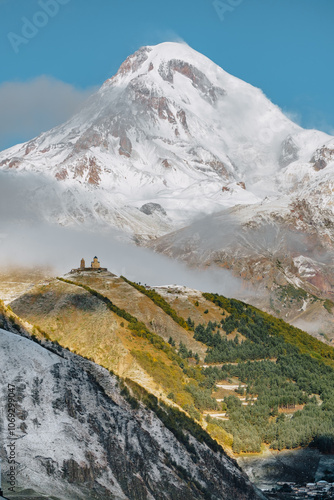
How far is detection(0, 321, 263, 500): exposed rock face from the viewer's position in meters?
69.9

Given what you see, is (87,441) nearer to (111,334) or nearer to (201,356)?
(111,334)

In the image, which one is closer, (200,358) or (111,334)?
(111,334)

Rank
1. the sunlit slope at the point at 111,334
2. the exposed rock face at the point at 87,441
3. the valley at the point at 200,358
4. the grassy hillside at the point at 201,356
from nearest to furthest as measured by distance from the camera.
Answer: the exposed rock face at the point at 87,441 < the valley at the point at 200,358 < the sunlit slope at the point at 111,334 < the grassy hillside at the point at 201,356

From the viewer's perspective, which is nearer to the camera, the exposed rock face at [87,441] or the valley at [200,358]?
the exposed rock face at [87,441]

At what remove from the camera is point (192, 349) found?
152 meters

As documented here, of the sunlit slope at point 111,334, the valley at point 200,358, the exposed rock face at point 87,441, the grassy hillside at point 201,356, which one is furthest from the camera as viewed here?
the grassy hillside at point 201,356

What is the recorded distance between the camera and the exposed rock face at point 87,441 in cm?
6988

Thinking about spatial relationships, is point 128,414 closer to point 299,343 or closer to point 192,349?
point 192,349

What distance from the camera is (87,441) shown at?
76.2 m

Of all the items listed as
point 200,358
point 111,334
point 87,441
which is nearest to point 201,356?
point 200,358

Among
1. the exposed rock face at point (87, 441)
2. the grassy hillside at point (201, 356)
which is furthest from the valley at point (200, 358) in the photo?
the exposed rock face at point (87, 441)

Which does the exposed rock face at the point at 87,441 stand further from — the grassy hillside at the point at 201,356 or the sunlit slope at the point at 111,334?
the sunlit slope at the point at 111,334

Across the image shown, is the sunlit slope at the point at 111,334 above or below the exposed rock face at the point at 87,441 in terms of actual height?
above

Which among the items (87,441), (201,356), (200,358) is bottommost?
(87,441)
